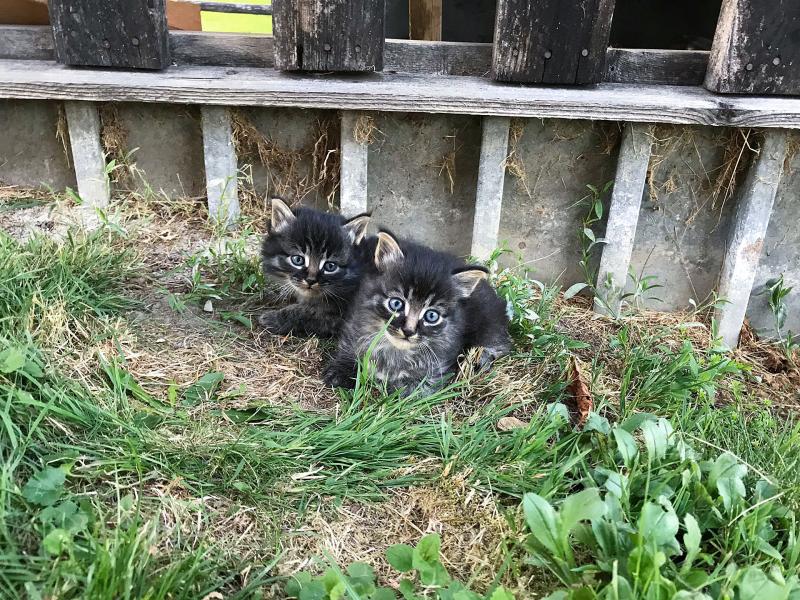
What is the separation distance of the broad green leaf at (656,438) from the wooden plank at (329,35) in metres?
2.54

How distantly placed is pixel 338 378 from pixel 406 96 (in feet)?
5.33

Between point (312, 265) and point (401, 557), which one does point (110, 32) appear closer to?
point (312, 265)

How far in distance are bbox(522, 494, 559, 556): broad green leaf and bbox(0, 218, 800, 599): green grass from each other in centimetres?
4

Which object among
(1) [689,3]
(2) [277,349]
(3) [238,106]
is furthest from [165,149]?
(1) [689,3]

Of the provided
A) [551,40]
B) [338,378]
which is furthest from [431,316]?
[551,40]

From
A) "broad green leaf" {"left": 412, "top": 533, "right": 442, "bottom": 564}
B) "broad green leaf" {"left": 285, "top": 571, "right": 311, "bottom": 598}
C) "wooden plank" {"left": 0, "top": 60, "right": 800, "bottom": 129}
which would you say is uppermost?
"wooden plank" {"left": 0, "top": 60, "right": 800, "bottom": 129}

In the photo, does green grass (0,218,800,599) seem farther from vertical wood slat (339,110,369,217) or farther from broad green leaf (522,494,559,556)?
vertical wood slat (339,110,369,217)

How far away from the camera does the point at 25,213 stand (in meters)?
4.24

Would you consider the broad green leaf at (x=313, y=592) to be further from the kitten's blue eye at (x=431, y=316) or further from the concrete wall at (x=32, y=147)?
the concrete wall at (x=32, y=147)

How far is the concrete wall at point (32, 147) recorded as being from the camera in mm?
4309

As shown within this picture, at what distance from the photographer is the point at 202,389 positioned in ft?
9.71

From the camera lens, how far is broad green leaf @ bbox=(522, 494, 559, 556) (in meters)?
2.15

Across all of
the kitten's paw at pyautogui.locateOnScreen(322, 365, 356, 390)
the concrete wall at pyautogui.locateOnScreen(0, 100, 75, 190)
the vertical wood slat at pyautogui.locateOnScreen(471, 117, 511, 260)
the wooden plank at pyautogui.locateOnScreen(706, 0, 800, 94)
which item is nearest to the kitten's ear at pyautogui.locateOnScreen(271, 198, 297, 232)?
the kitten's paw at pyautogui.locateOnScreen(322, 365, 356, 390)

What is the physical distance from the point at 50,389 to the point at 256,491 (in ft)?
2.80
